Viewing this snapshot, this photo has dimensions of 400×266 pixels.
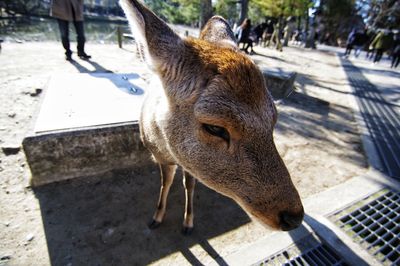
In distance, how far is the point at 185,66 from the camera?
1.93 meters

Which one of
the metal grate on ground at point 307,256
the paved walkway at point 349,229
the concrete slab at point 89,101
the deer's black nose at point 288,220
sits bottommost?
the metal grate on ground at point 307,256

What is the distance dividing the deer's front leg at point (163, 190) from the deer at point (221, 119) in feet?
3.30

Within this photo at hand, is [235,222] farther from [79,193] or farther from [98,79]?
[98,79]

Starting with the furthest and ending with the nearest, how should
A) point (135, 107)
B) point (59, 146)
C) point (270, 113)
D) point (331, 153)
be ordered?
point (331, 153) → point (135, 107) → point (59, 146) → point (270, 113)

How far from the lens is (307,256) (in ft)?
8.86

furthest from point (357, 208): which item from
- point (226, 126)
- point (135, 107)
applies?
point (135, 107)

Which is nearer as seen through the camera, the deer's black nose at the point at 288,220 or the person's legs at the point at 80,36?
the deer's black nose at the point at 288,220

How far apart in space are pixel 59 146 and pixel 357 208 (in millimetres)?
4345

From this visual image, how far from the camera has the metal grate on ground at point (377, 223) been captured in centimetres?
282

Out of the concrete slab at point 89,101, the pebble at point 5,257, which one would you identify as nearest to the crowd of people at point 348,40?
the concrete slab at point 89,101

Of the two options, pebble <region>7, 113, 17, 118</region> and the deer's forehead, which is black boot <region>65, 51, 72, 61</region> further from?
the deer's forehead

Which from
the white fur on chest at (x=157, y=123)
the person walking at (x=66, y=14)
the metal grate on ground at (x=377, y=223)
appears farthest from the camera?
the person walking at (x=66, y=14)

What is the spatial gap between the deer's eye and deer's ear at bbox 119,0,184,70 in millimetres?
650

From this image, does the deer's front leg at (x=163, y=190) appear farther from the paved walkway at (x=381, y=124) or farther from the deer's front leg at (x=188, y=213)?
the paved walkway at (x=381, y=124)
